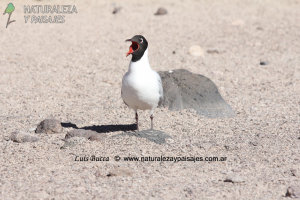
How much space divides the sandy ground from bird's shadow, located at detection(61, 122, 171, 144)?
77 millimetres

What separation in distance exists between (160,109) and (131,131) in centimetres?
128

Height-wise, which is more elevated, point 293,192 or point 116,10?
point 116,10

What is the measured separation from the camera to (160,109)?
818cm

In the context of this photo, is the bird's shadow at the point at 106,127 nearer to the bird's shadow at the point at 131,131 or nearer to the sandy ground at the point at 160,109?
the bird's shadow at the point at 131,131

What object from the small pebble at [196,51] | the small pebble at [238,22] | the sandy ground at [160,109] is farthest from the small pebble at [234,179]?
the small pebble at [238,22]

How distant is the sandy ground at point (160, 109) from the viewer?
218 inches

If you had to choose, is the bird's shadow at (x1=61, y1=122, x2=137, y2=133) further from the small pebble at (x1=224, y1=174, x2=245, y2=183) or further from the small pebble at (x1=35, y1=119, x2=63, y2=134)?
the small pebble at (x1=224, y1=174, x2=245, y2=183)

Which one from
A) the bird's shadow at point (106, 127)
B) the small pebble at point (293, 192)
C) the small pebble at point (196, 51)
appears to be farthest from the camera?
the small pebble at point (196, 51)

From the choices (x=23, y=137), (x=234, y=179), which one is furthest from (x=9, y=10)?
(x=234, y=179)

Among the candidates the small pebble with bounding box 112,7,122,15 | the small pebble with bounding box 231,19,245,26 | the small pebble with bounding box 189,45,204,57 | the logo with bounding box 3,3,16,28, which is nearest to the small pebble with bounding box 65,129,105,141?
the small pebble with bounding box 189,45,204,57

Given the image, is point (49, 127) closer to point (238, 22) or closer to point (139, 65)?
point (139, 65)

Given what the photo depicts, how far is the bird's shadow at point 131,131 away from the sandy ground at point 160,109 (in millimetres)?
77

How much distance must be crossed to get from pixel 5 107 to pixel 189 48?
196 inches

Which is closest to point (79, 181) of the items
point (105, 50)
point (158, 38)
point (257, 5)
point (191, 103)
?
point (191, 103)
